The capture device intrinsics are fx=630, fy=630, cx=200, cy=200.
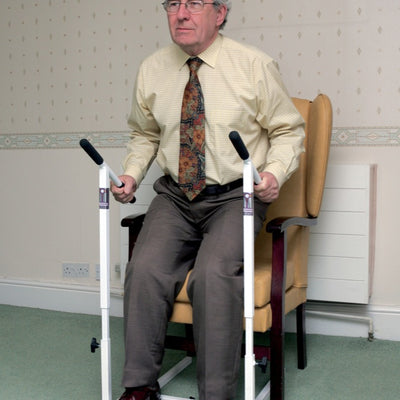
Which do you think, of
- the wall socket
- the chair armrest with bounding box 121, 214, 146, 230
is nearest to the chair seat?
the chair armrest with bounding box 121, 214, 146, 230

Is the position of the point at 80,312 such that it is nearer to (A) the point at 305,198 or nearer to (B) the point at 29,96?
(B) the point at 29,96

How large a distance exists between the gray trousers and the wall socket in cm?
119

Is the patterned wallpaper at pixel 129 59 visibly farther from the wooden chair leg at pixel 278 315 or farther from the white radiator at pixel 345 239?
the wooden chair leg at pixel 278 315

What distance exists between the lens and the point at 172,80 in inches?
86.0

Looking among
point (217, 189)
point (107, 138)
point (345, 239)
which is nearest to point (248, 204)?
point (217, 189)

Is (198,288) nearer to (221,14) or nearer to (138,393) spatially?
(138,393)

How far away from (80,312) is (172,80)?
1.53 meters

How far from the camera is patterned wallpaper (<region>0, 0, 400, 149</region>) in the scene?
2629 millimetres

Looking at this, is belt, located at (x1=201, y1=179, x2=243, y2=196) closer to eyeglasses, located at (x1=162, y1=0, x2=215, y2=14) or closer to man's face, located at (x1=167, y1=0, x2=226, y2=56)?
man's face, located at (x1=167, y1=0, x2=226, y2=56)

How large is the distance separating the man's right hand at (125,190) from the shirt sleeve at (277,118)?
0.44 metres

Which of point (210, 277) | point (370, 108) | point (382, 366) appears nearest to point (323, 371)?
point (382, 366)

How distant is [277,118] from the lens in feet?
6.89

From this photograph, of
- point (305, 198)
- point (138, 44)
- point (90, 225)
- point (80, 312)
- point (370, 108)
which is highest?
point (138, 44)

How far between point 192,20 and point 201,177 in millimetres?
514
